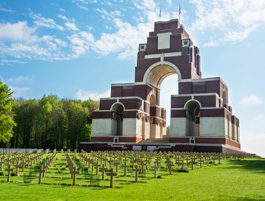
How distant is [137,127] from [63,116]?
20.0m

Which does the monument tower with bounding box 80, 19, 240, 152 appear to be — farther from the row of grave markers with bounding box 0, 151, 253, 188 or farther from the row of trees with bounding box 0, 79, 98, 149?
the row of trees with bounding box 0, 79, 98, 149

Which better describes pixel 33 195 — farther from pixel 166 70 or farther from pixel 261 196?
pixel 166 70

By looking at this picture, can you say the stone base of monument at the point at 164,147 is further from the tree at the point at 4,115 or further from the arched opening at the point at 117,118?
the tree at the point at 4,115

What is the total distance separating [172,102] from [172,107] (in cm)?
76

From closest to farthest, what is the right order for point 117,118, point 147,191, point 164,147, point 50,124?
point 147,191 < point 164,147 < point 117,118 < point 50,124

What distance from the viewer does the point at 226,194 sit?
8.59m

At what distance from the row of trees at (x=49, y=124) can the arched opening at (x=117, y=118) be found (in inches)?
391

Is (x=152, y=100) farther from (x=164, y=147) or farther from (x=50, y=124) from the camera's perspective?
(x=50, y=124)

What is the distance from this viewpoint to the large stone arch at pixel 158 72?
4530cm

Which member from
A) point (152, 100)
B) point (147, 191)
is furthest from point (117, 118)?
point (147, 191)

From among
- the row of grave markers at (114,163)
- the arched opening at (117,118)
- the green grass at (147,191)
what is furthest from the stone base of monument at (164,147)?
Result: the green grass at (147,191)

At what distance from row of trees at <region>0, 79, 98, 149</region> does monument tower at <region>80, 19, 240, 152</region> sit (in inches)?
471

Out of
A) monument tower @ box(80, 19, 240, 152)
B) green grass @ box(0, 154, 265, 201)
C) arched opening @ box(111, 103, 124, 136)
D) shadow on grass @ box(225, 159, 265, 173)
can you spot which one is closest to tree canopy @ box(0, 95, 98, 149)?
arched opening @ box(111, 103, 124, 136)

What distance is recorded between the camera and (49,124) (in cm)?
5612
